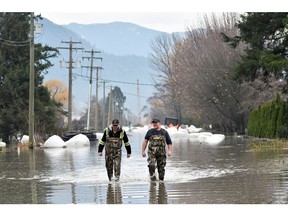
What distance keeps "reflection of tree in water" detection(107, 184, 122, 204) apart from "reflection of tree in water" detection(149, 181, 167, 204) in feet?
2.15

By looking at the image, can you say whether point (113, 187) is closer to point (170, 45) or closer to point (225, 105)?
point (225, 105)

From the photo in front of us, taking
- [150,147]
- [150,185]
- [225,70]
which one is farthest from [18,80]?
[150,185]

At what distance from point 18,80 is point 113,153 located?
123 ft

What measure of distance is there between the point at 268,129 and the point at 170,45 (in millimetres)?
60699

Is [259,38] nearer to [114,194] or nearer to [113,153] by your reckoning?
[113,153]

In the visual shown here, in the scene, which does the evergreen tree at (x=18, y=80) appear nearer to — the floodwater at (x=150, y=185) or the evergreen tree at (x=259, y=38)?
the evergreen tree at (x=259, y=38)

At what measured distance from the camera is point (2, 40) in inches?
2238

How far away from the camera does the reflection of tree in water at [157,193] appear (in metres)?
13.1

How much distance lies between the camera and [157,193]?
14.6 m

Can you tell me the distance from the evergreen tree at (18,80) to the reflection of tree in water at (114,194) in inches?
1476

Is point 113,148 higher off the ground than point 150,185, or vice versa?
point 113,148

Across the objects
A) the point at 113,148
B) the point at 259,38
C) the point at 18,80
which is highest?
the point at 259,38

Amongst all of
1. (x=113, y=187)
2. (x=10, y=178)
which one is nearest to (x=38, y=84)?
(x=10, y=178)

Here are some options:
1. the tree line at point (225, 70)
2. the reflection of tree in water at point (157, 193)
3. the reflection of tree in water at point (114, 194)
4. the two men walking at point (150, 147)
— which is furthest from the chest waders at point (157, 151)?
the tree line at point (225, 70)
